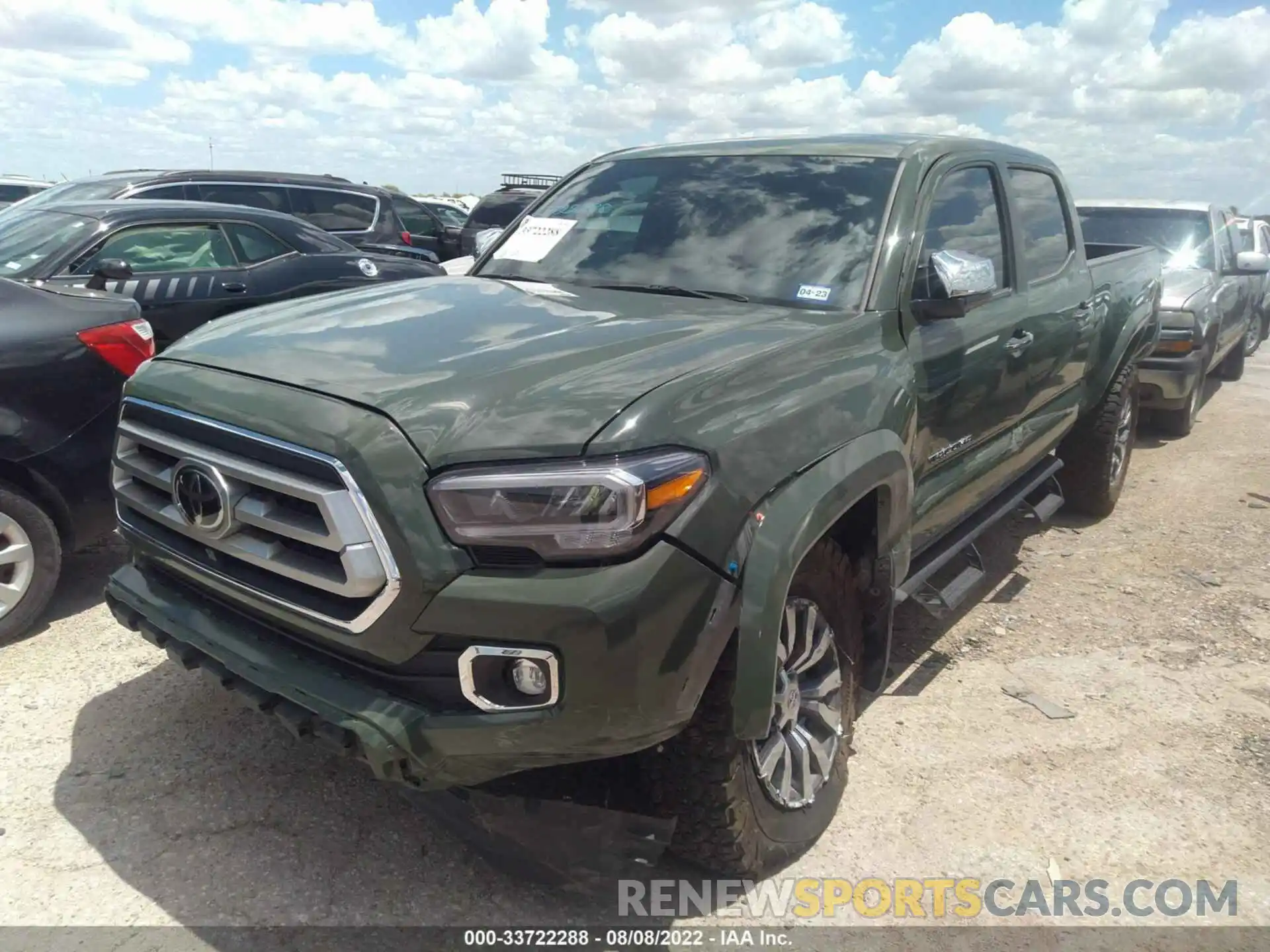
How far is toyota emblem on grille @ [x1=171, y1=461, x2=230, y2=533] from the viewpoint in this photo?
233cm

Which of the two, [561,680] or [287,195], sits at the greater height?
[287,195]

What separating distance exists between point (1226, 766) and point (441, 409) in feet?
9.70

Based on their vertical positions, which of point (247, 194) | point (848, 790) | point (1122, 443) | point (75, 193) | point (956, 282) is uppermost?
point (956, 282)

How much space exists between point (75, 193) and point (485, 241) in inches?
177

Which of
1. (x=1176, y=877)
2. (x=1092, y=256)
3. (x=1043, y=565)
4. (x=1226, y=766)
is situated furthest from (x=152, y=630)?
(x=1092, y=256)

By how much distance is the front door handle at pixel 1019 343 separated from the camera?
3826 millimetres

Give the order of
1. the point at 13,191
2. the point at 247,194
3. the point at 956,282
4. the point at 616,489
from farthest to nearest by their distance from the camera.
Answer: the point at 13,191
the point at 247,194
the point at 956,282
the point at 616,489

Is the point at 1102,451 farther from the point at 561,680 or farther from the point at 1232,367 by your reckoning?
the point at 1232,367

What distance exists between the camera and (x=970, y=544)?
13.0ft

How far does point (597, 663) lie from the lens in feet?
6.66

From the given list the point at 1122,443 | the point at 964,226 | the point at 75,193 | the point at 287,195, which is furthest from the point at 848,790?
the point at 287,195

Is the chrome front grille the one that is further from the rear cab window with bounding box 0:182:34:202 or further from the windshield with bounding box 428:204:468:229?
the rear cab window with bounding box 0:182:34:202

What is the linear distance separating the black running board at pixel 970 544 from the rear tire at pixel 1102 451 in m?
0.47

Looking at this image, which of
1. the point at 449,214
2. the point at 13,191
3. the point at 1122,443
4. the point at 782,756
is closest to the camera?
the point at 782,756
